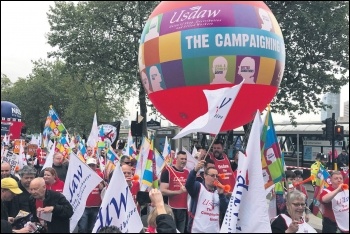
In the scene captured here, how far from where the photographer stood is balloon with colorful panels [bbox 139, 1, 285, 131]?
9.34 m

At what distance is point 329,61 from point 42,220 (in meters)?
21.9

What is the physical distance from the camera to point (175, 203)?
295 inches

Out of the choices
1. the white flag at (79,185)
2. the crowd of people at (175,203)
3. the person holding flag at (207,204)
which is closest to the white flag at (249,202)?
the crowd of people at (175,203)

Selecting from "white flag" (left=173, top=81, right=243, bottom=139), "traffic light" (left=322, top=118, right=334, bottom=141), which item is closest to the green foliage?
"traffic light" (left=322, top=118, right=334, bottom=141)

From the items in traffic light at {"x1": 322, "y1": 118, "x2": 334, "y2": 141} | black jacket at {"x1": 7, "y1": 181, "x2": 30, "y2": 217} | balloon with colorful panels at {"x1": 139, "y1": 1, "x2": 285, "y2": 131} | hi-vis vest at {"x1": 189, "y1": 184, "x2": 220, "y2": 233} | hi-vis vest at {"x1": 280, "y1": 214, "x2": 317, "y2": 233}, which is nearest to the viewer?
hi-vis vest at {"x1": 280, "y1": 214, "x2": 317, "y2": 233}

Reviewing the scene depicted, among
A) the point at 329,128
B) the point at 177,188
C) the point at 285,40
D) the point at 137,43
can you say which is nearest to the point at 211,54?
the point at 177,188

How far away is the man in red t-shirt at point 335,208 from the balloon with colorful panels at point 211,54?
3.47m

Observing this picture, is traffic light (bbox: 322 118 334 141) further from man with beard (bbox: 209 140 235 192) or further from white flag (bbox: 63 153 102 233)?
white flag (bbox: 63 153 102 233)

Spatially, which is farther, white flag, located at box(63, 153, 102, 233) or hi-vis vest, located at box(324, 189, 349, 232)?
white flag, located at box(63, 153, 102, 233)

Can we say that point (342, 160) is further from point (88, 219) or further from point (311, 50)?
point (88, 219)

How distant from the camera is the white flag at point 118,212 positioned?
4.75 m

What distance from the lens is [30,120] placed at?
51.7 m

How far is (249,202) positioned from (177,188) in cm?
300

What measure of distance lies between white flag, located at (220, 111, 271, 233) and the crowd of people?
215mm
